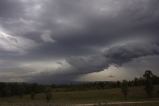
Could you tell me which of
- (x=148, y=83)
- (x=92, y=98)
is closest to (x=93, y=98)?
(x=92, y=98)

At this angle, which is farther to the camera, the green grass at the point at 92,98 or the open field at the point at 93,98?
the green grass at the point at 92,98

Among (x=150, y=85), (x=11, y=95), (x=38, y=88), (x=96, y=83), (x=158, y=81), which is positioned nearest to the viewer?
(x=150, y=85)

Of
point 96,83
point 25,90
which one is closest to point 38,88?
point 25,90

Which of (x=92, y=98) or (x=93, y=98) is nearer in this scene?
(x=93, y=98)

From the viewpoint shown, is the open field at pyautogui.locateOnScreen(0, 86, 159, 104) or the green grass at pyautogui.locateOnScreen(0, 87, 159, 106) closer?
the open field at pyautogui.locateOnScreen(0, 86, 159, 104)

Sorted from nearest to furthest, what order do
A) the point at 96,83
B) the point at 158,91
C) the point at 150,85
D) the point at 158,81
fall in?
the point at 150,85 → the point at 158,91 → the point at 158,81 → the point at 96,83

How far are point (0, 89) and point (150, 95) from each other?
71.5m

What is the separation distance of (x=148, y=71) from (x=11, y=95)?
66.7 meters

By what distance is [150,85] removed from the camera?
3605 inches

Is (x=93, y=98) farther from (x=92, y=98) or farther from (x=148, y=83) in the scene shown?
(x=148, y=83)

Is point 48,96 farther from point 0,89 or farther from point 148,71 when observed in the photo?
point 0,89

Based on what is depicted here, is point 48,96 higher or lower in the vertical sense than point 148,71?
lower

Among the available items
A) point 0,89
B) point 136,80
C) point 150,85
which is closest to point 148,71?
point 150,85

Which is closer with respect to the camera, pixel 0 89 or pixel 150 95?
pixel 150 95
